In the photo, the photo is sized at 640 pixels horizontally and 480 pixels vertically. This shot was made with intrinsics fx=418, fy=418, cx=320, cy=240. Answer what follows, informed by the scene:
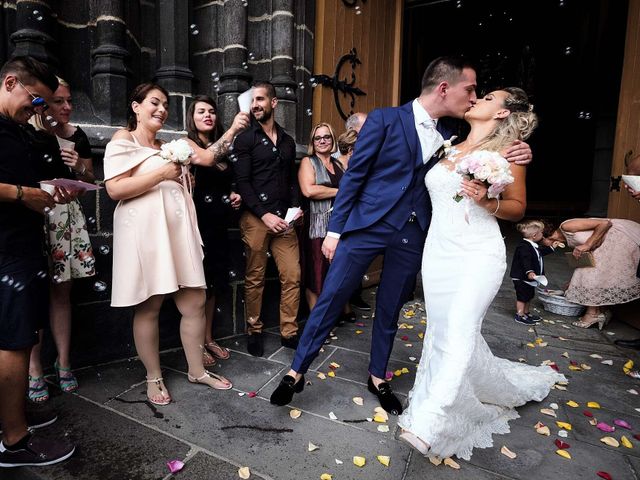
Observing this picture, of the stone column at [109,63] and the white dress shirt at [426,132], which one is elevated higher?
the stone column at [109,63]

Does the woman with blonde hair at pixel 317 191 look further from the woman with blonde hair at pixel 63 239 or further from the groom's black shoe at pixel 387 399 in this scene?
the woman with blonde hair at pixel 63 239

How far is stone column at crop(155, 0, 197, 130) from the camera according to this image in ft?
12.6

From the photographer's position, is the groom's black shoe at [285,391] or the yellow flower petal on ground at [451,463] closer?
the yellow flower petal on ground at [451,463]

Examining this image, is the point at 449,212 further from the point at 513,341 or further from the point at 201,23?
the point at 201,23

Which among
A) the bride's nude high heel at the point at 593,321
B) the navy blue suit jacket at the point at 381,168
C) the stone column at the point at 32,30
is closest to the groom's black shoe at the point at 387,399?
the navy blue suit jacket at the point at 381,168

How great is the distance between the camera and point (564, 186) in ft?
40.9

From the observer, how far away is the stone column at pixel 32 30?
3016 mm

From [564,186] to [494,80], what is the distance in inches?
149

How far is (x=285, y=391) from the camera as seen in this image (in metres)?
2.63

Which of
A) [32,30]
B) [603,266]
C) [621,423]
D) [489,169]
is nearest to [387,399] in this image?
[621,423]

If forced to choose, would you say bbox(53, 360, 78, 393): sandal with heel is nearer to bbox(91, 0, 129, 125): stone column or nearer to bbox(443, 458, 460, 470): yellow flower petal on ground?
bbox(91, 0, 129, 125): stone column

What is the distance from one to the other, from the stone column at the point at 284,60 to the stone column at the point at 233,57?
294 mm

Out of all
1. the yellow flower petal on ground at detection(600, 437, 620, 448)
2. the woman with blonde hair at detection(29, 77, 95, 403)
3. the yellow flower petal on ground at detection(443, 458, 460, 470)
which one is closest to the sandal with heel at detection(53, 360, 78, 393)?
the woman with blonde hair at detection(29, 77, 95, 403)

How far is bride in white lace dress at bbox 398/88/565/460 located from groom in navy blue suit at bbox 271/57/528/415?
0.41ft
